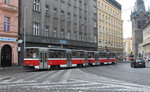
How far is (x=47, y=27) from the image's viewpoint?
137 ft

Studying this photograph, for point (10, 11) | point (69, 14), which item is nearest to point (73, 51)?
point (10, 11)

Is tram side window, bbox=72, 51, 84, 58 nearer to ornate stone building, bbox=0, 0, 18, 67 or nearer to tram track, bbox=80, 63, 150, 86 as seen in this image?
ornate stone building, bbox=0, 0, 18, 67

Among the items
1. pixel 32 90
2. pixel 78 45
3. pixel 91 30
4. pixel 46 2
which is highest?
pixel 46 2

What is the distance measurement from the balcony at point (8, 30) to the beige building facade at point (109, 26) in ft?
101

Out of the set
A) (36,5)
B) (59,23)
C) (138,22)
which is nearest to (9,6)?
(36,5)

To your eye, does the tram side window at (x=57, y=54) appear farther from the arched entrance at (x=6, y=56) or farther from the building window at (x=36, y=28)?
the building window at (x=36, y=28)

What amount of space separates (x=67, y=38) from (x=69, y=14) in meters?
5.32

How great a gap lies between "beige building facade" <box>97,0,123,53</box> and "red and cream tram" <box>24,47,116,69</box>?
2101 centimetres

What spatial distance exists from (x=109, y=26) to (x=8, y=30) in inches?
1642

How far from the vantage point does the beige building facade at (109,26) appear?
63.0 metres

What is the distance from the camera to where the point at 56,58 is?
30.2 metres

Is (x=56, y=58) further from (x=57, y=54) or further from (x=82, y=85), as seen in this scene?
(x=82, y=85)

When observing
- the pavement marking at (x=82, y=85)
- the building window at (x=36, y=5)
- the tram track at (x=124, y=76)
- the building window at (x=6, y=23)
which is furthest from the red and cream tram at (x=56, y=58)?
the pavement marking at (x=82, y=85)

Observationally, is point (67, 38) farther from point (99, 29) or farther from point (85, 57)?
point (99, 29)
